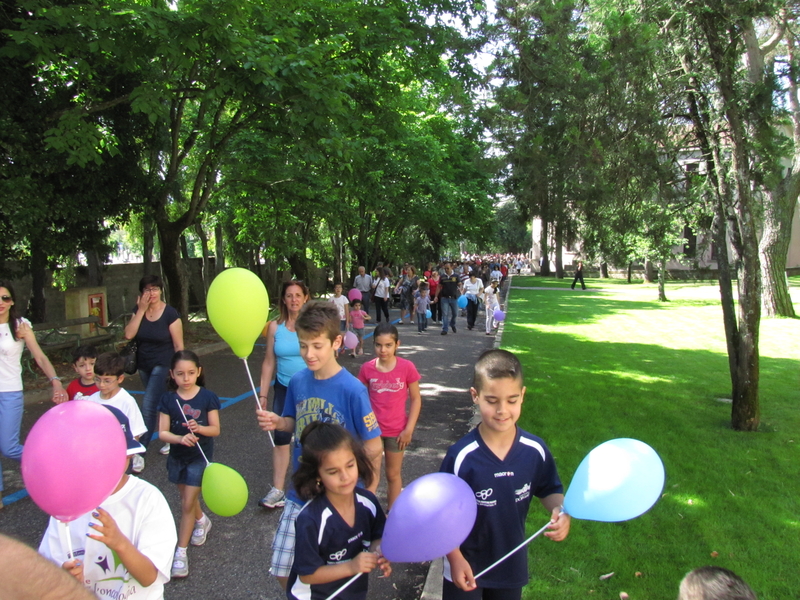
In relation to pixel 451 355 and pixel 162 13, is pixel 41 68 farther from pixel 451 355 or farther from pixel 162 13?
pixel 451 355

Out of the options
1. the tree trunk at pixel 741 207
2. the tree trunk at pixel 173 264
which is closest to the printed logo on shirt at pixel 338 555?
the tree trunk at pixel 741 207

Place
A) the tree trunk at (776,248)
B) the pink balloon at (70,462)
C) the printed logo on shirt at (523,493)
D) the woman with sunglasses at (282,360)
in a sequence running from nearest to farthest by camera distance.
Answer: the pink balloon at (70,462)
the printed logo on shirt at (523,493)
the woman with sunglasses at (282,360)
the tree trunk at (776,248)

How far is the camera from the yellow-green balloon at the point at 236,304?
3561mm

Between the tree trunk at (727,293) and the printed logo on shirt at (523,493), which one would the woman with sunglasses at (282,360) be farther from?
the tree trunk at (727,293)

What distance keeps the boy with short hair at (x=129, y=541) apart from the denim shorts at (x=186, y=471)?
5.41 ft

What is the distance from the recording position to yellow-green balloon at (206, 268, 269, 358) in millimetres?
3561

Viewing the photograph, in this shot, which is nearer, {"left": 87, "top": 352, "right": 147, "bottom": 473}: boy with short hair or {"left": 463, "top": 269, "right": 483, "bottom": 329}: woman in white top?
{"left": 87, "top": 352, "right": 147, "bottom": 473}: boy with short hair

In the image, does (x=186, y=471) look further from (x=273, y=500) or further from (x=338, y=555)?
(x=338, y=555)

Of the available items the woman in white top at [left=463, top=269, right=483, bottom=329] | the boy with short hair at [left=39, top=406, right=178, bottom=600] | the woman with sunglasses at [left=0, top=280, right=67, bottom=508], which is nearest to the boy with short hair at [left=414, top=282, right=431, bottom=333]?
the woman in white top at [left=463, top=269, right=483, bottom=329]

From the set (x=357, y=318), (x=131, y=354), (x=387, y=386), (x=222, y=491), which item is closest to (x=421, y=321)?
(x=357, y=318)

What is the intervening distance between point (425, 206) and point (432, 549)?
20416mm

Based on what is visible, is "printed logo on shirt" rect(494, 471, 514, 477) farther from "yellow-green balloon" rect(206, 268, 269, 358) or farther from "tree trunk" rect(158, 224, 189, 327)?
"tree trunk" rect(158, 224, 189, 327)

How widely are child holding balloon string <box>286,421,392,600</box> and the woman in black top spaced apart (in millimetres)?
3227

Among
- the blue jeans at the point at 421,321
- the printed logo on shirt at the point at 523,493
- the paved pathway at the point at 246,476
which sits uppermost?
the printed logo on shirt at the point at 523,493
